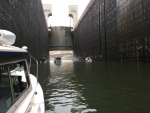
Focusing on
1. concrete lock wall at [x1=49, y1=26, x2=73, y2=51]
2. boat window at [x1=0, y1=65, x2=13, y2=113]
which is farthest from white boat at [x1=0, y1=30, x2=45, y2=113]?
concrete lock wall at [x1=49, y1=26, x2=73, y2=51]

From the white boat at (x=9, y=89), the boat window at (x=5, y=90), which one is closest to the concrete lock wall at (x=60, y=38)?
the white boat at (x=9, y=89)

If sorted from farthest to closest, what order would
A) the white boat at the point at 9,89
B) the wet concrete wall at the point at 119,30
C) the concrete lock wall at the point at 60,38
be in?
the concrete lock wall at the point at 60,38 → the wet concrete wall at the point at 119,30 → the white boat at the point at 9,89

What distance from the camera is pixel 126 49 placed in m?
39.2

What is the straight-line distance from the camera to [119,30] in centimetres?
4328

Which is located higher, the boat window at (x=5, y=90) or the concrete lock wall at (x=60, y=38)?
the concrete lock wall at (x=60, y=38)

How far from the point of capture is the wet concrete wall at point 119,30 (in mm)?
32625

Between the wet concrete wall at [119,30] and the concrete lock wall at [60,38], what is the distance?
26.4 meters

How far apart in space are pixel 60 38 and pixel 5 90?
8896cm

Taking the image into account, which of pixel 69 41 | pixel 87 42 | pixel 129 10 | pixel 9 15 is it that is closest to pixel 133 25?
pixel 129 10

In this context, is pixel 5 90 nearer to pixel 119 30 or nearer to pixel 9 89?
pixel 9 89

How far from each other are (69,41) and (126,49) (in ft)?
188

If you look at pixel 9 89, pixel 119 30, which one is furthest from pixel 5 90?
pixel 119 30

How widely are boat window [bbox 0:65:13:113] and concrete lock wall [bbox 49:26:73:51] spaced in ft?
291

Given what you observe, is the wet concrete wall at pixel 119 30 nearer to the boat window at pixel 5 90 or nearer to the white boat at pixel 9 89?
the white boat at pixel 9 89
